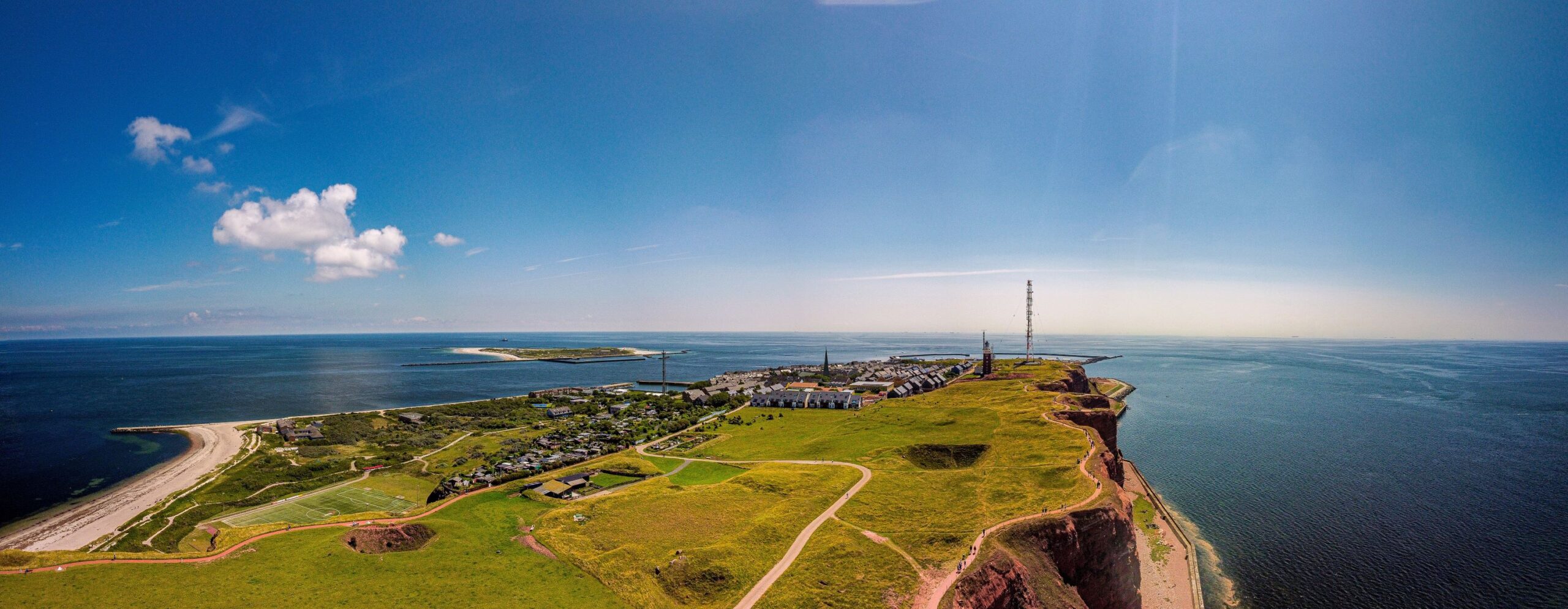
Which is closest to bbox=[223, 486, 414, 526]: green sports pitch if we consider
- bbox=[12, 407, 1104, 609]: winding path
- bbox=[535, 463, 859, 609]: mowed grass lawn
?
bbox=[12, 407, 1104, 609]: winding path

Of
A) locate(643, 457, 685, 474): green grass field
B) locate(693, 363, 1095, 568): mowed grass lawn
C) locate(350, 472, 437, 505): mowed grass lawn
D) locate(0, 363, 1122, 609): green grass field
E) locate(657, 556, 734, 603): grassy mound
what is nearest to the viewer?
locate(0, 363, 1122, 609): green grass field

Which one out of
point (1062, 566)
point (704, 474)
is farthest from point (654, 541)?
point (1062, 566)

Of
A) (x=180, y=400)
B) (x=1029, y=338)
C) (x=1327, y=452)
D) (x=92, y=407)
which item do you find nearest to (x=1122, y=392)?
(x=1029, y=338)

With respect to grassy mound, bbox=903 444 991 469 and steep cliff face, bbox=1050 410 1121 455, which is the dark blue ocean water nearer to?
steep cliff face, bbox=1050 410 1121 455

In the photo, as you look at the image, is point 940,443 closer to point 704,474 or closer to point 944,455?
point 944,455

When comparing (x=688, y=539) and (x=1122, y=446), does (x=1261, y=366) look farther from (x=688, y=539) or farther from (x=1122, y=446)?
(x=688, y=539)
